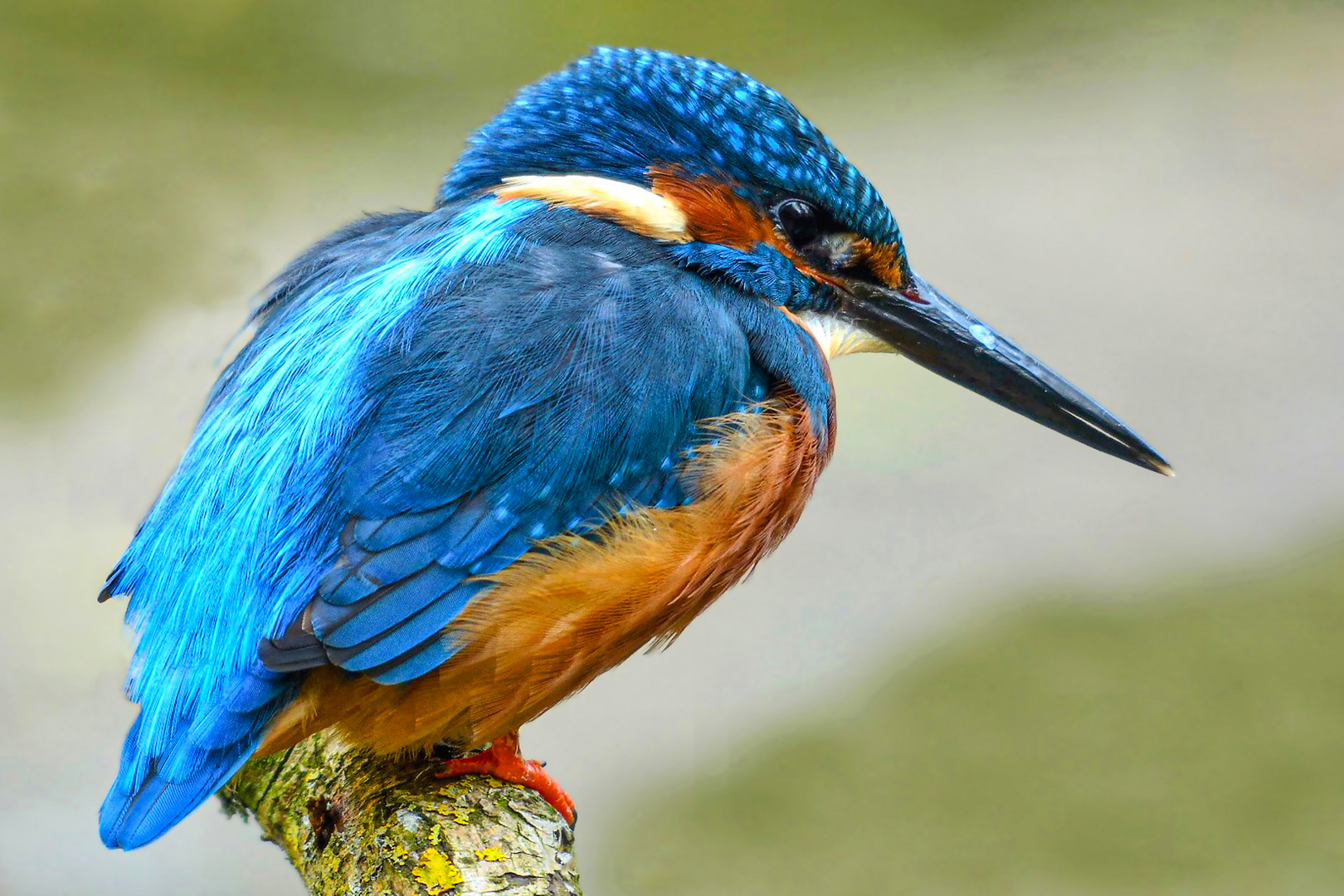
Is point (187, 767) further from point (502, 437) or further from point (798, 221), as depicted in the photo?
point (798, 221)

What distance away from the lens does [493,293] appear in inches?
61.7

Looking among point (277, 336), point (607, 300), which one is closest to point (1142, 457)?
point (607, 300)

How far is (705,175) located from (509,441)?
1.53ft

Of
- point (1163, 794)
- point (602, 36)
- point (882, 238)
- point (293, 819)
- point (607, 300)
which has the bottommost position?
point (293, 819)

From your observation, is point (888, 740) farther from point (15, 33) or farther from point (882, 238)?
point (15, 33)

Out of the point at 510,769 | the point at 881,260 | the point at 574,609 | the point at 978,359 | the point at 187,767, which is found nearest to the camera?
the point at 187,767

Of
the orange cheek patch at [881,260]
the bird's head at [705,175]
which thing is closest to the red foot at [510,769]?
the bird's head at [705,175]

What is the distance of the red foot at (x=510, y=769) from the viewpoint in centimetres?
167

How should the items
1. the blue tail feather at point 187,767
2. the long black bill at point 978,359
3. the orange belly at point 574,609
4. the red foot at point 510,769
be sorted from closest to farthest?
the blue tail feather at point 187,767 < the orange belly at point 574,609 < the red foot at point 510,769 < the long black bill at point 978,359

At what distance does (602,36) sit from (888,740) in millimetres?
2629

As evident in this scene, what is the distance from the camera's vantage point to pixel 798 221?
179cm

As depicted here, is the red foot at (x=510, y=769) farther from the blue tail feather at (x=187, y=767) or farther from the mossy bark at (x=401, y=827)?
the blue tail feather at (x=187, y=767)

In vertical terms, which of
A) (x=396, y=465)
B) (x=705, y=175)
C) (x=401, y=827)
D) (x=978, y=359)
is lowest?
(x=401, y=827)

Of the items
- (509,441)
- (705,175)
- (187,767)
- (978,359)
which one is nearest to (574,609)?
(509,441)
